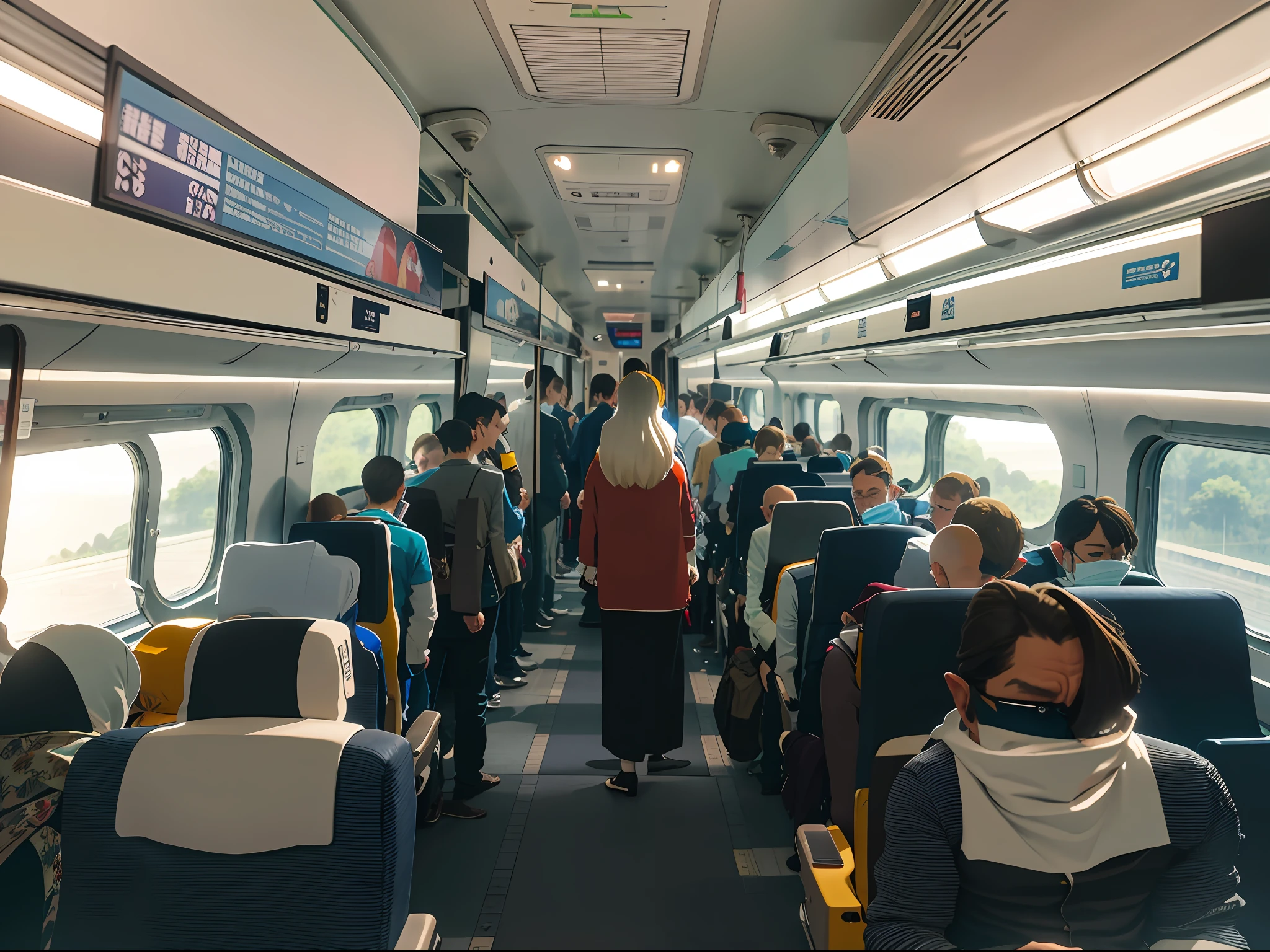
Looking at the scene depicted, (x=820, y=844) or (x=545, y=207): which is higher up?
(x=545, y=207)

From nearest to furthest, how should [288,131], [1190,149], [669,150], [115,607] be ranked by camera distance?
[1190,149], [288,131], [115,607], [669,150]

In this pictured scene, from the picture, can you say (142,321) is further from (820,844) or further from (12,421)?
(820,844)

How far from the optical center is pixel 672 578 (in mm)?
3645

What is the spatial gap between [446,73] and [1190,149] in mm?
3695

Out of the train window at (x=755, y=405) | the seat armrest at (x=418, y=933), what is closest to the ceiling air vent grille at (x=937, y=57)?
the seat armrest at (x=418, y=933)

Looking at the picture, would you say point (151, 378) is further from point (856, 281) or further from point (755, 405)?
point (755, 405)

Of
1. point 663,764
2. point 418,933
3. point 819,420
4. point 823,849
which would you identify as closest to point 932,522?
point 663,764

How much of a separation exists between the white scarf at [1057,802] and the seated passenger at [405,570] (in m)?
2.51

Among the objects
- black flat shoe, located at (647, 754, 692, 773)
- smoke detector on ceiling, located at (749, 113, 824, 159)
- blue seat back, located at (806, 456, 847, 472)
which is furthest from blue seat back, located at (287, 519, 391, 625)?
blue seat back, located at (806, 456, 847, 472)

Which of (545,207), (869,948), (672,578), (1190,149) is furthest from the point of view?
(545,207)

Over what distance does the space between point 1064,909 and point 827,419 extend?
9.44 meters

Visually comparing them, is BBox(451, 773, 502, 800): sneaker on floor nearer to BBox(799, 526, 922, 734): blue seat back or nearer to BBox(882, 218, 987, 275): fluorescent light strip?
BBox(799, 526, 922, 734): blue seat back

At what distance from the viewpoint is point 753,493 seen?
4.81m

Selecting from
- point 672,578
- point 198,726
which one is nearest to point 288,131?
point 198,726
